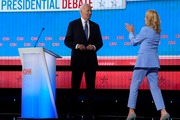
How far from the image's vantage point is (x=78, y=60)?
271 inches

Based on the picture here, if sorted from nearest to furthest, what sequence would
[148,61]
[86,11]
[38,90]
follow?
[148,61], [38,90], [86,11]

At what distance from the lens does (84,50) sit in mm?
6887

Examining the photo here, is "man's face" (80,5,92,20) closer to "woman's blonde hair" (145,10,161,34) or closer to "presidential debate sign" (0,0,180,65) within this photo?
"woman's blonde hair" (145,10,161,34)

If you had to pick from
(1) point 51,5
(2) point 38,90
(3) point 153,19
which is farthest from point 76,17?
(3) point 153,19

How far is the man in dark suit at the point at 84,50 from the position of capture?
270 inches

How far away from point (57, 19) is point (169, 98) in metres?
2.19

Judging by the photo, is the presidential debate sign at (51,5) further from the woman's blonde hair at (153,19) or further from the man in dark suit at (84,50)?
the woman's blonde hair at (153,19)

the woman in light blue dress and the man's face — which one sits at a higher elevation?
the man's face

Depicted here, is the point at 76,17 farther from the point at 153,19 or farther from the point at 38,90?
the point at 153,19

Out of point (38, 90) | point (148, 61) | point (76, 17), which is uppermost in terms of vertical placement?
point (76, 17)

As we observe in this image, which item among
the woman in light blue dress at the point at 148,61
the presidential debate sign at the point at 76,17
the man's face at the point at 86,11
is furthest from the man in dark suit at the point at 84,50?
the presidential debate sign at the point at 76,17

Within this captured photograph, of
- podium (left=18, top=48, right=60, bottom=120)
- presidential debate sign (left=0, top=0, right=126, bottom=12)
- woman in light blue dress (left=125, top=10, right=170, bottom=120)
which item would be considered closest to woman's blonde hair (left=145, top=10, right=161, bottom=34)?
woman in light blue dress (left=125, top=10, right=170, bottom=120)


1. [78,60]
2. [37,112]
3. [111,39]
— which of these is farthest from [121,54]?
[37,112]

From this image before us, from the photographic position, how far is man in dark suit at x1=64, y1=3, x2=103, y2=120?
6.86 m
